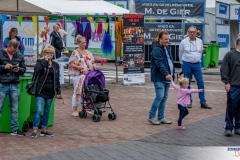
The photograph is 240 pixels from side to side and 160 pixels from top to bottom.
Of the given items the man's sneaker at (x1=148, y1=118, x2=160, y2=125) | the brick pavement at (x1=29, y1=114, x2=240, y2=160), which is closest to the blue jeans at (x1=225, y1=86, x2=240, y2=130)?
the brick pavement at (x1=29, y1=114, x2=240, y2=160)

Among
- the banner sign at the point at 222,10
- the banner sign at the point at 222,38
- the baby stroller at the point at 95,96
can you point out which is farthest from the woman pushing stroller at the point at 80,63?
the banner sign at the point at 222,38

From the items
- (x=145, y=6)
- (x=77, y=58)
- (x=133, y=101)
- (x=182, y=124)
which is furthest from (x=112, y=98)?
(x=145, y=6)

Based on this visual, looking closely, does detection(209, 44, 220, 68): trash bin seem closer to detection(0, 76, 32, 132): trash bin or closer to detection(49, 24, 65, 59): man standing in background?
detection(49, 24, 65, 59): man standing in background

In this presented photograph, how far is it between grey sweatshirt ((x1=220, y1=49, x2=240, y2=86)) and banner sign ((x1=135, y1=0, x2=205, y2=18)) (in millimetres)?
15668

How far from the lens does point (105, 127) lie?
1162 centimetres

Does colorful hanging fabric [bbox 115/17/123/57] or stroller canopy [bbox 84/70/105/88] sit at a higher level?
colorful hanging fabric [bbox 115/17/123/57]

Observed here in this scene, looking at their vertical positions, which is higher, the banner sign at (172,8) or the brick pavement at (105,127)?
the banner sign at (172,8)

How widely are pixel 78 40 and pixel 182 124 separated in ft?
9.44

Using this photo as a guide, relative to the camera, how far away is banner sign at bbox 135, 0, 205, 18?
26453 millimetres

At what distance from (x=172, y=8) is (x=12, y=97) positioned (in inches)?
671

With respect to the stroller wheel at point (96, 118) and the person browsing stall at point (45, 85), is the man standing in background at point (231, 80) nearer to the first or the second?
the stroller wheel at point (96, 118)

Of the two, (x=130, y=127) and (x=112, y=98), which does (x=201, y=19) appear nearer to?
(x=112, y=98)

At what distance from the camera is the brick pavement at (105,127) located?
971cm

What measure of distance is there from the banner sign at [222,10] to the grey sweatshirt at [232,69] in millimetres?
17864
